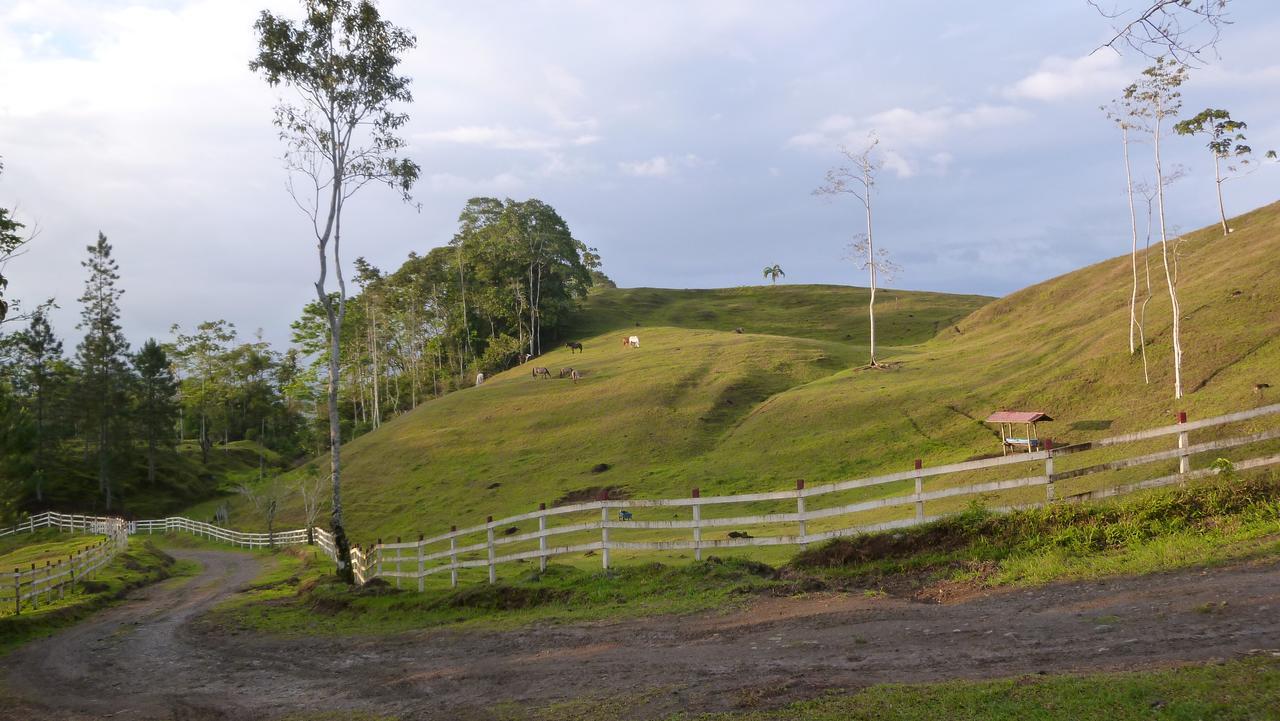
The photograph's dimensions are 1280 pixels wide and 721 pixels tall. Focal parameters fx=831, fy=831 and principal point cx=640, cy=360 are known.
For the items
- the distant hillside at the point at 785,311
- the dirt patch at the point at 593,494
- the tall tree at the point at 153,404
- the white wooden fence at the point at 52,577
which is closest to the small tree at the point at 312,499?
the white wooden fence at the point at 52,577

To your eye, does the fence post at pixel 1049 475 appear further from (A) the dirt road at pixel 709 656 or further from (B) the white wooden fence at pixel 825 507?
(A) the dirt road at pixel 709 656

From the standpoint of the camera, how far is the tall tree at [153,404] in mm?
81250

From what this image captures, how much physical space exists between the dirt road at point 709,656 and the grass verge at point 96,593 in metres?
5.55

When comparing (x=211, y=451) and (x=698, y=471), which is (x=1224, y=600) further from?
(x=211, y=451)

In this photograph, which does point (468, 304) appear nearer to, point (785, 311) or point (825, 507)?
point (785, 311)

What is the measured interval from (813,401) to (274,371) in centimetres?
9420

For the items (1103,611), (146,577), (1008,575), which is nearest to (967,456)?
(1008,575)

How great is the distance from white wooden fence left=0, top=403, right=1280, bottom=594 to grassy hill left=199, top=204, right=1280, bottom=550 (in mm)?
3607

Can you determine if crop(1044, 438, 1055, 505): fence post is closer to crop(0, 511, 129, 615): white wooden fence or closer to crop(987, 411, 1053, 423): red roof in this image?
crop(987, 411, 1053, 423): red roof

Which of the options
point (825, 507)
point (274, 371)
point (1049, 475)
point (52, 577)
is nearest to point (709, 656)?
point (1049, 475)

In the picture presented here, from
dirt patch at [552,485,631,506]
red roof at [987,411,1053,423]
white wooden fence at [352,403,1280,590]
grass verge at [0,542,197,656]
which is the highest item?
red roof at [987,411,1053,423]

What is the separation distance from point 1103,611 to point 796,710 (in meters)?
4.30

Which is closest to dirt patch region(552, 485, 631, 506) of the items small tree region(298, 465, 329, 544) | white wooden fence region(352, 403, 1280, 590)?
white wooden fence region(352, 403, 1280, 590)

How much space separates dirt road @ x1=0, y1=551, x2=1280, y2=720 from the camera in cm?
789
